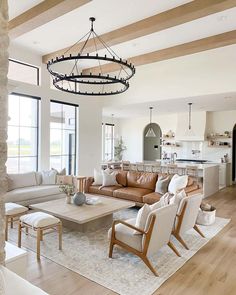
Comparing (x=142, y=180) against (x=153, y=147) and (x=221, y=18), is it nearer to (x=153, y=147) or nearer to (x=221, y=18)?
(x=221, y=18)

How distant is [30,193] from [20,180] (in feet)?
1.78

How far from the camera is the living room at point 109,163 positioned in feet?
9.59

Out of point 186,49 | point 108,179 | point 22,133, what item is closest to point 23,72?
point 22,133

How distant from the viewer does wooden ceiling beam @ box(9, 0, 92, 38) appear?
3.71 meters

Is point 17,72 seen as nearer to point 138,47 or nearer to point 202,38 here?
point 138,47

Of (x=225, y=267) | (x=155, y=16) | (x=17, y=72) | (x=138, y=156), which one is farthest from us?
(x=138, y=156)

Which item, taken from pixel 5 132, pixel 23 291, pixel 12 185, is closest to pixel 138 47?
pixel 12 185

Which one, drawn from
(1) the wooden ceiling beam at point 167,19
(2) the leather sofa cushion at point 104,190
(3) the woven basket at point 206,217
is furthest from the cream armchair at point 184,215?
(1) the wooden ceiling beam at point 167,19

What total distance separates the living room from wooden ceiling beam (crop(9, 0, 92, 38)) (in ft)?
0.07

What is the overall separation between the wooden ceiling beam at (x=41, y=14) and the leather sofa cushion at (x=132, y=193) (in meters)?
3.97

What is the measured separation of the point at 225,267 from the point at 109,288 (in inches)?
64.7

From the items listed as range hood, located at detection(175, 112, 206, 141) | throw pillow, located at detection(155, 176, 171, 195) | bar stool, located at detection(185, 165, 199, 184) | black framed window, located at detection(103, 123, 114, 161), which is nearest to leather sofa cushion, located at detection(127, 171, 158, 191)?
throw pillow, located at detection(155, 176, 171, 195)

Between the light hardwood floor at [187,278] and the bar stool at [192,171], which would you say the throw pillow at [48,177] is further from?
the bar stool at [192,171]

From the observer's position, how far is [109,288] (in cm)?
270
